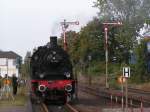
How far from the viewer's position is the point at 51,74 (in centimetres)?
3244

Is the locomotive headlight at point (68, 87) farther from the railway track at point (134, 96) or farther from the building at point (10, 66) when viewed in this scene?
the building at point (10, 66)

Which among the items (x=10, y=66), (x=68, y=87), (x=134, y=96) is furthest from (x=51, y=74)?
(x=10, y=66)

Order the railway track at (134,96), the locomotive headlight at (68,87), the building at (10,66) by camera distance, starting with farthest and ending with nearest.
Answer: the building at (10,66), the railway track at (134,96), the locomotive headlight at (68,87)

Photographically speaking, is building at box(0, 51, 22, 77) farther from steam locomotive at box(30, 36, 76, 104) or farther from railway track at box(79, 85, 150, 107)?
railway track at box(79, 85, 150, 107)

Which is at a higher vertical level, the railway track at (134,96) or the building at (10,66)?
the building at (10,66)

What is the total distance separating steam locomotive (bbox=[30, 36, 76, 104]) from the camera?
32.0 meters

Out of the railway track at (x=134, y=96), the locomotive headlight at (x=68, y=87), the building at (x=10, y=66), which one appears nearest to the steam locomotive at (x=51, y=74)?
the locomotive headlight at (x=68, y=87)

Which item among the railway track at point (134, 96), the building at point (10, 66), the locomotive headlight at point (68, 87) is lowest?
the railway track at point (134, 96)

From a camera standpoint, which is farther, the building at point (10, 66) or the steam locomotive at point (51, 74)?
the building at point (10, 66)

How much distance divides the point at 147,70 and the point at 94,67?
22178mm

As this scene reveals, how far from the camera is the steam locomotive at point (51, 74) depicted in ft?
105

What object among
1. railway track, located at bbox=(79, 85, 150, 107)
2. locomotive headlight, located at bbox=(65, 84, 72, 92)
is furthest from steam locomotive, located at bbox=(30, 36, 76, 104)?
railway track, located at bbox=(79, 85, 150, 107)

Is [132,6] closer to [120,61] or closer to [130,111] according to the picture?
[120,61]

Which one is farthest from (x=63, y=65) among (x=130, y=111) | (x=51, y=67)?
(x=130, y=111)
